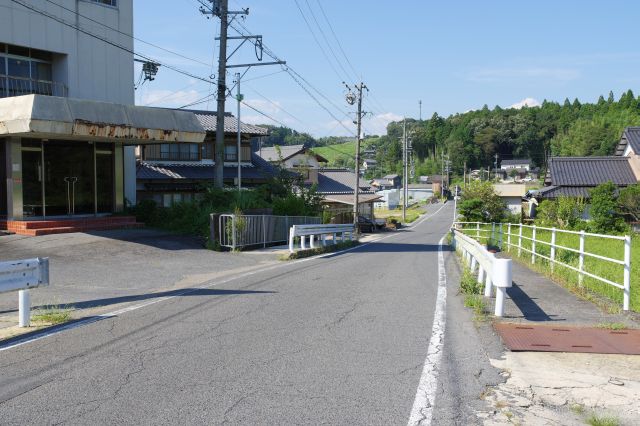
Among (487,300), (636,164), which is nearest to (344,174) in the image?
(636,164)

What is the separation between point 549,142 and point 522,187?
284 feet

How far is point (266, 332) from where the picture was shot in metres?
7.06

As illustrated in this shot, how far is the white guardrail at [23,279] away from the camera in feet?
23.7

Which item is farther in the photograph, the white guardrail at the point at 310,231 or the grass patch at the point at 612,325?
the white guardrail at the point at 310,231

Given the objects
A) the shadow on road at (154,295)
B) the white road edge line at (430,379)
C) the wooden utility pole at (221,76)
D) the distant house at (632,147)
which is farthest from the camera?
the distant house at (632,147)

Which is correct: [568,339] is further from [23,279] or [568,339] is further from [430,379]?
[23,279]

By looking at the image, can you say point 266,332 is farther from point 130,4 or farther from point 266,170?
point 266,170

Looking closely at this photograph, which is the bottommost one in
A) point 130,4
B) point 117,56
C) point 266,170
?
point 266,170

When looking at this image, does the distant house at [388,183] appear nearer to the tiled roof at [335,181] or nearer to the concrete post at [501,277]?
the tiled roof at [335,181]

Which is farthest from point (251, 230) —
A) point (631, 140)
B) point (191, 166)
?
point (631, 140)

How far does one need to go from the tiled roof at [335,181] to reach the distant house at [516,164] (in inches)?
3543

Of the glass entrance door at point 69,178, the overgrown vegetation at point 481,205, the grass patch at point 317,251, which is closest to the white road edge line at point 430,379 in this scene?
the grass patch at point 317,251

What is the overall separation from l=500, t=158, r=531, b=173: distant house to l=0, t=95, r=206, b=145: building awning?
131849mm

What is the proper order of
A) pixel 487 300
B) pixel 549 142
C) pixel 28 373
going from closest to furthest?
pixel 28 373, pixel 487 300, pixel 549 142
